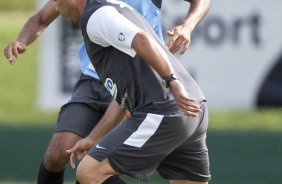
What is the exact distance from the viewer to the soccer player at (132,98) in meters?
5.59

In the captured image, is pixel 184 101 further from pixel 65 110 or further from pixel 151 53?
pixel 65 110

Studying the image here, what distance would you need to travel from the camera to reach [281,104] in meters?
10.6

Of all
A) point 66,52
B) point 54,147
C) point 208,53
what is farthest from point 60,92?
point 54,147

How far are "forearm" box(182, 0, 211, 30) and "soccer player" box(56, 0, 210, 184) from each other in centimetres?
58

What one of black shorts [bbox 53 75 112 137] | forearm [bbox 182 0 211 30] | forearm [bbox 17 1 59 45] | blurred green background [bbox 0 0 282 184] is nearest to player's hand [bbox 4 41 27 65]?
forearm [bbox 17 1 59 45]

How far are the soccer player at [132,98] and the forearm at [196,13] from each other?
575 millimetres

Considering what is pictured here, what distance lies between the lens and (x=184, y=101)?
5.43m

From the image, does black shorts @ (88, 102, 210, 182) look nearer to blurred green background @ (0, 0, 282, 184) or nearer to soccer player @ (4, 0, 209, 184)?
soccer player @ (4, 0, 209, 184)

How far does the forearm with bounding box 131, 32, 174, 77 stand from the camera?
5473 millimetres

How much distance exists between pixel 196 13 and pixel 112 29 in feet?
3.54

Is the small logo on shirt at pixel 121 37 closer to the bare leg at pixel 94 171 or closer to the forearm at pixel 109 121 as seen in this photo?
the bare leg at pixel 94 171

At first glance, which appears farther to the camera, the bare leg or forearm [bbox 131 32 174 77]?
the bare leg

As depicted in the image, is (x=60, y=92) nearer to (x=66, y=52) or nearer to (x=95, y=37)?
(x=66, y=52)

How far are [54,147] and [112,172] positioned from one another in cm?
132
